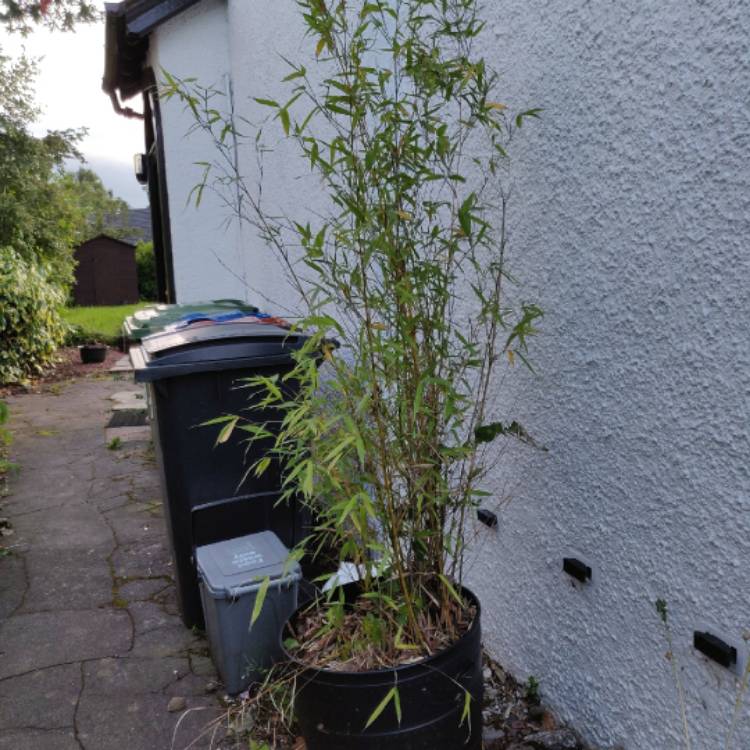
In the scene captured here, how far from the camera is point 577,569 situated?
7.39 ft

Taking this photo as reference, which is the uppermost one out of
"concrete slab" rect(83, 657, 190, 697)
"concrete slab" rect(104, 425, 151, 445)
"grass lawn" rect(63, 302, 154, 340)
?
"grass lawn" rect(63, 302, 154, 340)

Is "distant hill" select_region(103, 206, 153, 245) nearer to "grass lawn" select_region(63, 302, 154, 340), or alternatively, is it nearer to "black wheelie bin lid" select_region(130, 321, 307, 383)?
"grass lawn" select_region(63, 302, 154, 340)

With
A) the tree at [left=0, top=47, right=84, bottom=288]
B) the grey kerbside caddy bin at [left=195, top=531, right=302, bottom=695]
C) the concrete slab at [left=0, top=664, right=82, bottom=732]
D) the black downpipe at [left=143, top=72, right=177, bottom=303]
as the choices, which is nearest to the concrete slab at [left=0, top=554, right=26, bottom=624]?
the concrete slab at [left=0, top=664, right=82, bottom=732]

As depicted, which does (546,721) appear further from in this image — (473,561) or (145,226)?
(145,226)

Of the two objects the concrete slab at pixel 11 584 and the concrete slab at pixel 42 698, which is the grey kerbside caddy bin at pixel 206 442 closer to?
the concrete slab at pixel 42 698

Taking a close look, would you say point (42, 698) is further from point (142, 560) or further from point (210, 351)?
point (210, 351)

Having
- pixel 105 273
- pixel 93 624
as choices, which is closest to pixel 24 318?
pixel 93 624

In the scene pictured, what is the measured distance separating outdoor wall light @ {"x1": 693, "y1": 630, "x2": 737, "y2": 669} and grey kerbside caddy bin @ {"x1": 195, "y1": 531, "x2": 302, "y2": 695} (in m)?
1.48

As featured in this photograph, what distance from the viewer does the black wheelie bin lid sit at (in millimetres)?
3105

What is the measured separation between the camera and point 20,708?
2.82 meters

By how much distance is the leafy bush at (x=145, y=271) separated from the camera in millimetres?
31016

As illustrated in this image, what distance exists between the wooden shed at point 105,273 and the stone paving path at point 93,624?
2663 centimetres

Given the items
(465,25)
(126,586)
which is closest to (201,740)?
(126,586)

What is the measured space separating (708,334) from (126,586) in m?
3.38
